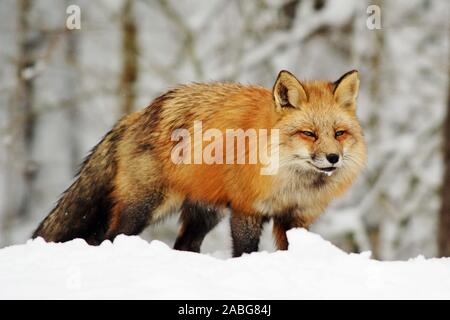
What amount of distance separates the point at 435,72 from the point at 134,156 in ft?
38.0

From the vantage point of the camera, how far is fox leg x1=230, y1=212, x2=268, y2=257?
6.54m

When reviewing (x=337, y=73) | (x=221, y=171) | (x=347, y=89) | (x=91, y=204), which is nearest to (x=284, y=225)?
(x=221, y=171)

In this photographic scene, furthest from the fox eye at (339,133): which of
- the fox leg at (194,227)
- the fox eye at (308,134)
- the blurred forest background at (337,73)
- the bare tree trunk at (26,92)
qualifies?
the bare tree trunk at (26,92)

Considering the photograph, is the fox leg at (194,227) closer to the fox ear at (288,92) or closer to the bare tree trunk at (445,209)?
the fox ear at (288,92)

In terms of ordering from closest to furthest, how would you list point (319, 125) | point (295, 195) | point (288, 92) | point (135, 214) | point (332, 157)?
1. point (332, 157)
2. point (319, 125)
3. point (288, 92)
4. point (295, 195)
5. point (135, 214)

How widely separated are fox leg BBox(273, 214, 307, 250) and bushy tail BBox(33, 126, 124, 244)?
162 centimetres

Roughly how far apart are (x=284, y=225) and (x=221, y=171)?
2.43 ft

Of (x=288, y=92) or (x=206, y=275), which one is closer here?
(x=206, y=275)

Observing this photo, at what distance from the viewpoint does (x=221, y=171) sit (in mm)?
6660

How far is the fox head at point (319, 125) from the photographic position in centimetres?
610

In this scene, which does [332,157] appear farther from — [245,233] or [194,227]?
[194,227]

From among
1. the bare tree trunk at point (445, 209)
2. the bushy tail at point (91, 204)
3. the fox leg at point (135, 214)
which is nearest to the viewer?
the fox leg at point (135, 214)

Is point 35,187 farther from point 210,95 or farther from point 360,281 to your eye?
point 360,281

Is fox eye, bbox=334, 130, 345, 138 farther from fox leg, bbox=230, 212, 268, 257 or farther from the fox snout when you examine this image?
fox leg, bbox=230, 212, 268, 257
